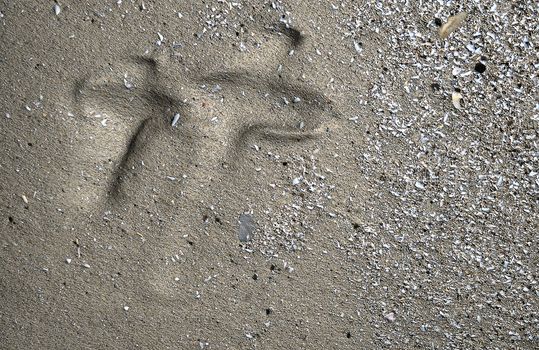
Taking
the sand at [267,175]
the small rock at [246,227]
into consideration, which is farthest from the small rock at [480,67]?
the small rock at [246,227]

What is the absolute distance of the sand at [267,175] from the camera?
183cm

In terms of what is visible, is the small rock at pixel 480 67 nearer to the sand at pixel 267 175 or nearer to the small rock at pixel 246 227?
the sand at pixel 267 175

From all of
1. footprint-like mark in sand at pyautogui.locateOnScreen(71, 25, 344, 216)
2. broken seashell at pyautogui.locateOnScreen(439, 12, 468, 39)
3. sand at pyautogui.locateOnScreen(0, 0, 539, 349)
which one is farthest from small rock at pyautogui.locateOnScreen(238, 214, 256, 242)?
broken seashell at pyautogui.locateOnScreen(439, 12, 468, 39)

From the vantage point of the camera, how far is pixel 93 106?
186cm

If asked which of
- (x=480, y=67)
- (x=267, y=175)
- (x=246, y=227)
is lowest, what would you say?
(x=246, y=227)

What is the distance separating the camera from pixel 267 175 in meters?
1.88

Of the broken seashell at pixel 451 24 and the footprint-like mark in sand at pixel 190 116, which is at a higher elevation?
the broken seashell at pixel 451 24

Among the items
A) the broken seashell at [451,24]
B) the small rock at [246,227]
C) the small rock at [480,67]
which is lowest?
the small rock at [246,227]

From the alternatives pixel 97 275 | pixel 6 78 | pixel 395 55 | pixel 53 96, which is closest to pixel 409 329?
pixel 395 55

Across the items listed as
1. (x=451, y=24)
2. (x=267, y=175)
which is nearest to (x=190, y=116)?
(x=267, y=175)

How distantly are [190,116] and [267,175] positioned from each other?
30 cm

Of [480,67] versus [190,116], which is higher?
[480,67]

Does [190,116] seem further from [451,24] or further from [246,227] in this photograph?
[451,24]

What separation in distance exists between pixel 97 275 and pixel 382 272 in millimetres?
911
